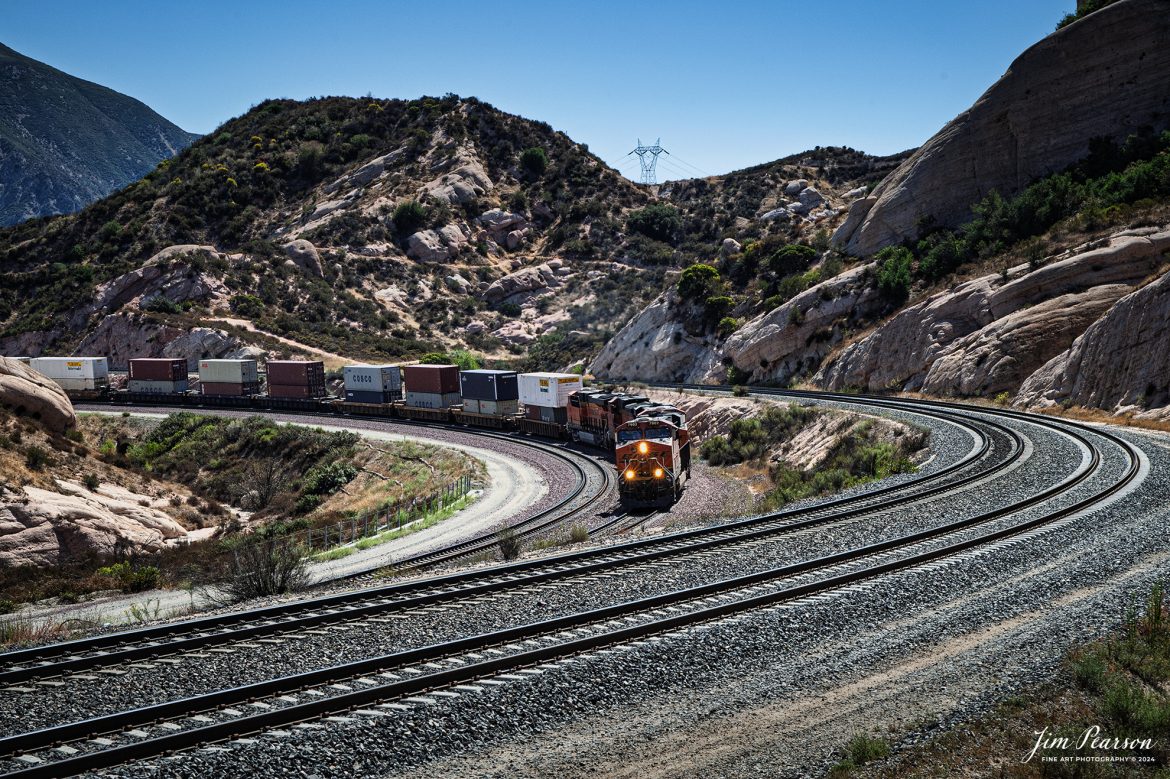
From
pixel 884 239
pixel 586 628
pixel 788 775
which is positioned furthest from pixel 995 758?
pixel 884 239

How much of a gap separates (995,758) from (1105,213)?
4131cm

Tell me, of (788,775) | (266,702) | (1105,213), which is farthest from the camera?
(1105,213)

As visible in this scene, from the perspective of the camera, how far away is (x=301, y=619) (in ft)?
44.0

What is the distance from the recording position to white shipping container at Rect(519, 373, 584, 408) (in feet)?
152

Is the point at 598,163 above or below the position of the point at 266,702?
above

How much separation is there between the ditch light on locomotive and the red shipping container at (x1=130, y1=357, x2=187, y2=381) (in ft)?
169

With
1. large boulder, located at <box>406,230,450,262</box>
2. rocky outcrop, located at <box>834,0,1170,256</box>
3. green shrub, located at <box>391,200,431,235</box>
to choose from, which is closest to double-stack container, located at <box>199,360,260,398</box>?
large boulder, located at <box>406,230,450,262</box>

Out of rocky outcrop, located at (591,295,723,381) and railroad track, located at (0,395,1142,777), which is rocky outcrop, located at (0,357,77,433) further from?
rocky outcrop, located at (591,295,723,381)

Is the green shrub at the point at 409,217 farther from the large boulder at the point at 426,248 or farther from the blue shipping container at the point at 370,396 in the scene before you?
the blue shipping container at the point at 370,396

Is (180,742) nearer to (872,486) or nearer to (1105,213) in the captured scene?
(872,486)

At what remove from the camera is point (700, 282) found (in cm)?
6462

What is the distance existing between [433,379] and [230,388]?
20.2 meters

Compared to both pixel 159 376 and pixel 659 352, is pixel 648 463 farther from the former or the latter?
pixel 159 376

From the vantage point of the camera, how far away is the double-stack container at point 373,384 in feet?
196
